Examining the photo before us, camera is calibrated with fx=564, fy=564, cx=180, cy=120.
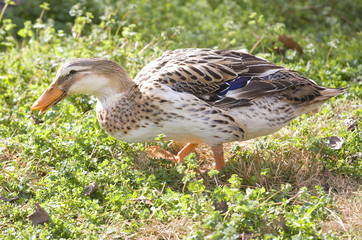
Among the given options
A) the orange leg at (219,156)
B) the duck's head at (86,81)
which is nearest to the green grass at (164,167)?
the orange leg at (219,156)

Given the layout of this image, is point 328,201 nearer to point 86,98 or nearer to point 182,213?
point 182,213

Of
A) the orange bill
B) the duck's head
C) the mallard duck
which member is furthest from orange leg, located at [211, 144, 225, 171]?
the orange bill

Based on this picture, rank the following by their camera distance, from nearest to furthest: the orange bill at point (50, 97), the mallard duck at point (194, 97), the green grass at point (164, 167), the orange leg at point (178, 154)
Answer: the green grass at point (164, 167) → the mallard duck at point (194, 97) → the orange bill at point (50, 97) → the orange leg at point (178, 154)

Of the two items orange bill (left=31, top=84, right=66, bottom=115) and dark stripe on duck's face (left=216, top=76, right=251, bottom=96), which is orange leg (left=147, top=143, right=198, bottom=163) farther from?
orange bill (left=31, top=84, right=66, bottom=115)

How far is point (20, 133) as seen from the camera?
19.4 feet

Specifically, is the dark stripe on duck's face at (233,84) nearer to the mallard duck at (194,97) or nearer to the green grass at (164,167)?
the mallard duck at (194,97)

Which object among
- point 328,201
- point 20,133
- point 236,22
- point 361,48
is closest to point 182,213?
point 328,201

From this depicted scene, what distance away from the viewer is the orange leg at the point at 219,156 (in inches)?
207

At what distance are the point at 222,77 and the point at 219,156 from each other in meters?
0.74

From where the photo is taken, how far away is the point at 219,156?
17.4 feet

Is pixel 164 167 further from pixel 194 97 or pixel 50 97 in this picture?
pixel 50 97

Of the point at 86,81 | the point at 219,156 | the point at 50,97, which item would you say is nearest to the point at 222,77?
the point at 219,156

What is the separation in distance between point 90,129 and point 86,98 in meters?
0.77

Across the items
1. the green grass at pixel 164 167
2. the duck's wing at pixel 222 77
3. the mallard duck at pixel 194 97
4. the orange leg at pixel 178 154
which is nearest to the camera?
the green grass at pixel 164 167
